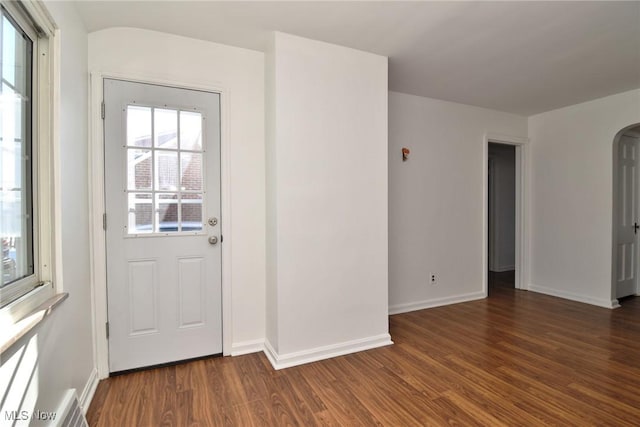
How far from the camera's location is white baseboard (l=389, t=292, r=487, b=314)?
343cm

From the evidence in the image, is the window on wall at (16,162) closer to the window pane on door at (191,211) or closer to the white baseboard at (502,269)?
Result: the window pane on door at (191,211)

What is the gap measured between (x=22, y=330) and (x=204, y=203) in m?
1.38

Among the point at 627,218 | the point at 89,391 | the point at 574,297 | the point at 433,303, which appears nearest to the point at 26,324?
the point at 89,391

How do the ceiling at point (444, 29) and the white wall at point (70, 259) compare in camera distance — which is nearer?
the white wall at point (70, 259)

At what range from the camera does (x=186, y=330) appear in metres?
2.35

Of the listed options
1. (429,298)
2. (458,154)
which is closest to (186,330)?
(429,298)

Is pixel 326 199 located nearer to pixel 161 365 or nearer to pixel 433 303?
pixel 161 365

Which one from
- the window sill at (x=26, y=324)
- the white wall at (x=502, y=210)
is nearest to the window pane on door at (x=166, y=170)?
the window sill at (x=26, y=324)

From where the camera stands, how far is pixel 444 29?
86.7 inches

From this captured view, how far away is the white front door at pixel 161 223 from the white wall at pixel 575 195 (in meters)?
4.05

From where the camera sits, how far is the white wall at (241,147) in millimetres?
2320

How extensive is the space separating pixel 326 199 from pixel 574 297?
138 inches

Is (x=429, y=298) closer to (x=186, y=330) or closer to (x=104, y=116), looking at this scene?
(x=186, y=330)

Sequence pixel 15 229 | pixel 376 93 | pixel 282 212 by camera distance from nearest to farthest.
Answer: pixel 15 229 < pixel 282 212 < pixel 376 93
